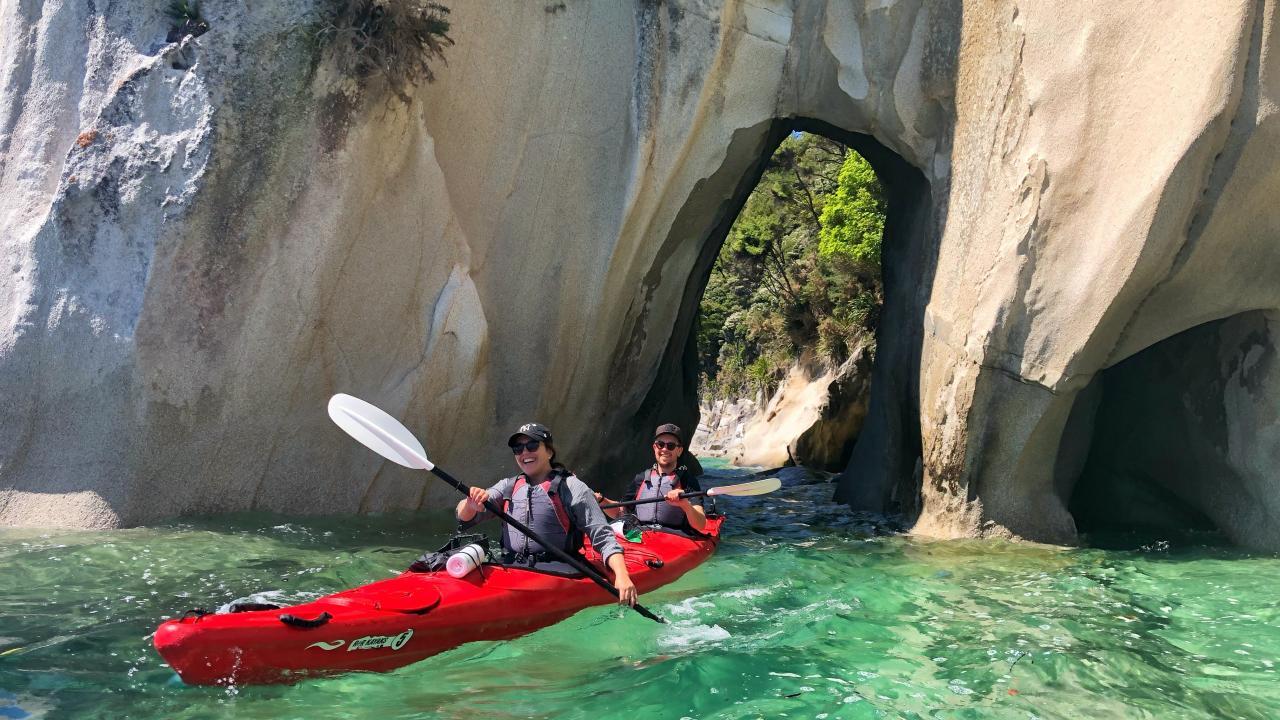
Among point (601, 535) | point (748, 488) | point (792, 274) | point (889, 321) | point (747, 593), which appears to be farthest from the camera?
point (792, 274)

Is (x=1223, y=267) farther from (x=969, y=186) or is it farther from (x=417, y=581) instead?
(x=417, y=581)

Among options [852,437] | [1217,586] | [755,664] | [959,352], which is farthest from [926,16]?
[852,437]

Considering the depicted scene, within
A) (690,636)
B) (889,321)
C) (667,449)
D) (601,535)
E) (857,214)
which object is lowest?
(690,636)

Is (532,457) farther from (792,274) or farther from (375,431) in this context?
(792,274)

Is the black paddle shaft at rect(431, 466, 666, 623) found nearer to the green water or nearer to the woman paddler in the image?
the woman paddler

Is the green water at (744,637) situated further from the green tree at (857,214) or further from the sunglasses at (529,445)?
the green tree at (857,214)

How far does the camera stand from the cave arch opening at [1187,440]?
784 centimetres

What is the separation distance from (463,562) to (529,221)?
5005 mm

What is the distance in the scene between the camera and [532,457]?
531cm

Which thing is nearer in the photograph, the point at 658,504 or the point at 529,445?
→ the point at 529,445

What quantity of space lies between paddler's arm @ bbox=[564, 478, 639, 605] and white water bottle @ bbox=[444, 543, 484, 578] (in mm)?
593

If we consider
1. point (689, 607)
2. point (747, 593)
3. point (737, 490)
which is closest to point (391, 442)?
point (689, 607)

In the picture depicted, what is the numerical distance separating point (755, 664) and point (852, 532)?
4.87m

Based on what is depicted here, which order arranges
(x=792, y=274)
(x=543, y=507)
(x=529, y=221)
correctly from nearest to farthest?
(x=543, y=507) → (x=529, y=221) → (x=792, y=274)
